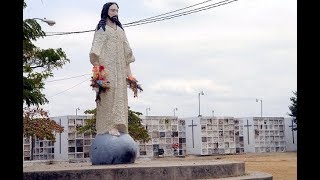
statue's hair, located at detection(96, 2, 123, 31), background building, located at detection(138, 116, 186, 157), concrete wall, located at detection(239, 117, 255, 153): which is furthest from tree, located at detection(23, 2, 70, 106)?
concrete wall, located at detection(239, 117, 255, 153)

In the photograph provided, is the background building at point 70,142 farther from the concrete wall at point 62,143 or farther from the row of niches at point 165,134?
the row of niches at point 165,134

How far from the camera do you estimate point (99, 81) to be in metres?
10.5

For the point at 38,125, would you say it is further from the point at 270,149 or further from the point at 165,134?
the point at 270,149

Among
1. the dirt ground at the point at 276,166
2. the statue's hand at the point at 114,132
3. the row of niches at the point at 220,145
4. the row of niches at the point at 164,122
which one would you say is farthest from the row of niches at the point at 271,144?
the statue's hand at the point at 114,132

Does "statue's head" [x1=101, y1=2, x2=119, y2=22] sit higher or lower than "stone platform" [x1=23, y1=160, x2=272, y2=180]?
higher

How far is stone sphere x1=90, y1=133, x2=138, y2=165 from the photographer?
10047mm

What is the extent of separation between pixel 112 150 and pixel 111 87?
4.55ft

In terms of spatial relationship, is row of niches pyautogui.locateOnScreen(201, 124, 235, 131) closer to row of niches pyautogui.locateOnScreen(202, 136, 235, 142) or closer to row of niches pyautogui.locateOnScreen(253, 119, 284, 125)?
row of niches pyautogui.locateOnScreen(202, 136, 235, 142)
